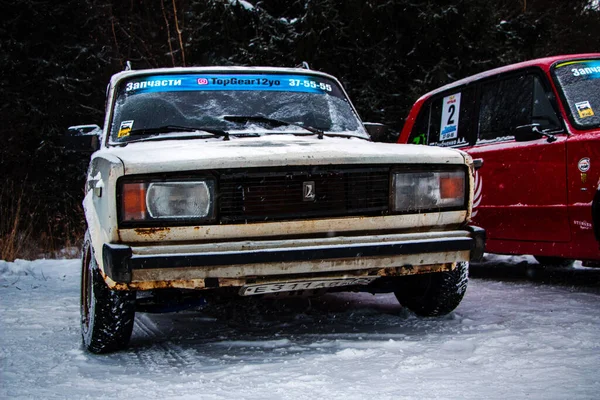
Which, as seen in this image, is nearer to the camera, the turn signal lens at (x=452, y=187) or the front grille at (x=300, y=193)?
the front grille at (x=300, y=193)

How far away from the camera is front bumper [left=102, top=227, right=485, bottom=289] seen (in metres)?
2.93

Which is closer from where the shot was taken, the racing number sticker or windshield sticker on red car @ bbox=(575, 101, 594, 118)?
windshield sticker on red car @ bbox=(575, 101, 594, 118)

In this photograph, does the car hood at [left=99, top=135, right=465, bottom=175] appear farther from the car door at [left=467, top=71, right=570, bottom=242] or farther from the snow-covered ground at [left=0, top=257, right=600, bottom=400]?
the car door at [left=467, top=71, right=570, bottom=242]

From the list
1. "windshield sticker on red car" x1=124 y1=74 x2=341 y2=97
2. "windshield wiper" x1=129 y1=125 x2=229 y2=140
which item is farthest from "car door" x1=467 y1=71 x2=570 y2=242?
"windshield wiper" x1=129 y1=125 x2=229 y2=140

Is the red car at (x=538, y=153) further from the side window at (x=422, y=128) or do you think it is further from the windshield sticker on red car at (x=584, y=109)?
the side window at (x=422, y=128)

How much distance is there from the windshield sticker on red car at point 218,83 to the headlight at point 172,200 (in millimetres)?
1508

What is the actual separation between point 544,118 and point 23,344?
401 centimetres

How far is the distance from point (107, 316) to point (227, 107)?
164cm

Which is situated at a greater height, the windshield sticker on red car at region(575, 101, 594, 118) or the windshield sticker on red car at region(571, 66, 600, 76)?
the windshield sticker on red car at region(571, 66, 600, 76)

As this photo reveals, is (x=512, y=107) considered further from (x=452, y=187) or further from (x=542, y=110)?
(x=452, y=187)

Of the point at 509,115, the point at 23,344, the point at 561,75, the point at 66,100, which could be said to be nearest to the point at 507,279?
the point at 509,115

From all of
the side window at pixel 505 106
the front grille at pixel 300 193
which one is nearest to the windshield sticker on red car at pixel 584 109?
the side window at pixel 505 106

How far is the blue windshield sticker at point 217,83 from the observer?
4.38 meters

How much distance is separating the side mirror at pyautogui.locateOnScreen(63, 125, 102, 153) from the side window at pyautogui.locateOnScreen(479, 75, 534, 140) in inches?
129
